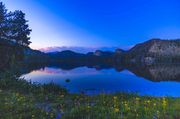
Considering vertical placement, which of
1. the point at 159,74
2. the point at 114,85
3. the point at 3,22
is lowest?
the point at 114,85

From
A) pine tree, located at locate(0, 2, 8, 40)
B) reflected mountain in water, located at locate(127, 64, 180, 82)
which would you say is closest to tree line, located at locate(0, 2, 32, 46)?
pine tree, located at locate(0, 2, 8, 40)

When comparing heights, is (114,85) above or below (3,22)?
below

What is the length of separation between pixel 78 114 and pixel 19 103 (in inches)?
155

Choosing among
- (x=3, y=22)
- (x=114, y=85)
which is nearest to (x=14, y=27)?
(x=3, y=22)

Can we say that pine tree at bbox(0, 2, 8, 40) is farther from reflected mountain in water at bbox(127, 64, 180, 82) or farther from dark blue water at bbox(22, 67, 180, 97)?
reflected mountain in water at bbox(127, 64, 180, 82)

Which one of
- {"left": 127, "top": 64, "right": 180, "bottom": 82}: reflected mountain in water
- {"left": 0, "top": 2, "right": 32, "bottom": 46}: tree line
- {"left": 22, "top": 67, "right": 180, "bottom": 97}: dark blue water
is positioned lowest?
{"left": 22, "top": 67, "right": 180, "bottom": 97}: dark blue water

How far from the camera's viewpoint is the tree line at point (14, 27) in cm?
7494

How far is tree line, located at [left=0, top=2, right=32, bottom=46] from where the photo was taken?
74.9m

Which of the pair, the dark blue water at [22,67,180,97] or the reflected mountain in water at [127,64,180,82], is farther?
the reflected mountain in water at [127,64,180,82]

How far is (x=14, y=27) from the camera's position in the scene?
77688 millimetres

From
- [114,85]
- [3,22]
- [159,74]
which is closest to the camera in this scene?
[114,85]

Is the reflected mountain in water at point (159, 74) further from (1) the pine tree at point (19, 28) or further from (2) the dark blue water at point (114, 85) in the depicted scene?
(1) the pine tree at point (19, 28)

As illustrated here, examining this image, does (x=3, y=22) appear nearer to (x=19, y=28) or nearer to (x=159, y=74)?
(x=19, y=28)

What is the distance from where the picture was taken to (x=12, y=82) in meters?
26.0
